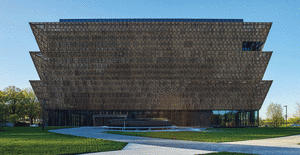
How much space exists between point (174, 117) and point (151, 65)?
16.2 metres

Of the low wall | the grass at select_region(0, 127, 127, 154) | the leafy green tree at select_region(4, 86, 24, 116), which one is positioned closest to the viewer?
Answer: the grass at select_region(0, 127, 127, 154)

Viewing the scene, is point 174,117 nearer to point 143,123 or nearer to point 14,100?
point 143,123

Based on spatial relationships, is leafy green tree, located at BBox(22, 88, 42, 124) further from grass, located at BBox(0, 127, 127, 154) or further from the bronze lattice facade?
grass, located at BBox(0, 127, 127, 154)

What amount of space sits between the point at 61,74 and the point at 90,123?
1582cm

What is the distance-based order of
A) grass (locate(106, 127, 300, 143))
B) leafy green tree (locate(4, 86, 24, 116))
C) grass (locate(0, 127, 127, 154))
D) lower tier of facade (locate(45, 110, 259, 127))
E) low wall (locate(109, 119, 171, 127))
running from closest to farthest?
grass (locate(0, 127, 127, 154)) < grass (locate(106, 127, 300, 143)) < low wall (locate(109, 119, 171, 127)) < lower tier of facade (locate(45, 110, 259, 127)) < leafy green tree (locate(4, 86, 24, 116))

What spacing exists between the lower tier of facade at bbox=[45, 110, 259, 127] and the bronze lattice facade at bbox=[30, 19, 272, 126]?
1.95 meters

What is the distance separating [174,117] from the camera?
77750 millimetres

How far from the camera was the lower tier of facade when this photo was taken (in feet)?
253

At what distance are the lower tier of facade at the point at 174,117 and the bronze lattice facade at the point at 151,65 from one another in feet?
6.39

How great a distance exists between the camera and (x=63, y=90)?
7594cm

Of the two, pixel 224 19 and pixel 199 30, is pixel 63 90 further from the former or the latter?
pixel 224 19

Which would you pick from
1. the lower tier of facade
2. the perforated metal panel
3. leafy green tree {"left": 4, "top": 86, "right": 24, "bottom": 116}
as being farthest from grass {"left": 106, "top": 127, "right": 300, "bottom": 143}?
leafy green tree {"left": 4, "top": 86, "right": 24, "bottom": 116}

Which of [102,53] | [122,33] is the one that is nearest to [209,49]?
[122,33]

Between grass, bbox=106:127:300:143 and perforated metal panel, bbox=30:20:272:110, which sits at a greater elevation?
perforated metal panel, bbox=30:20:272:110
